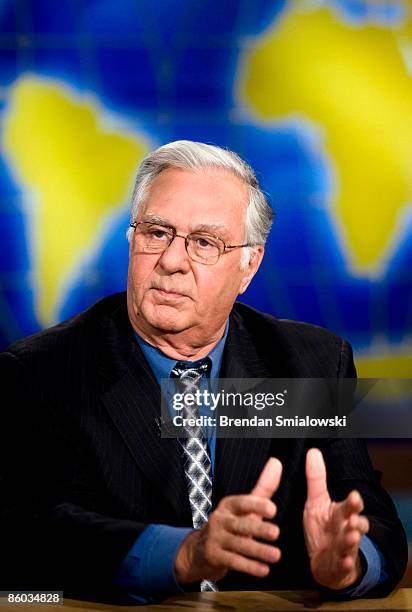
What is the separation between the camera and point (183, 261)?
188 centimetres

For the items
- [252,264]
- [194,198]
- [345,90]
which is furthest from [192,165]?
[345,90]

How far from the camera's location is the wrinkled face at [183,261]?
6.16 feet

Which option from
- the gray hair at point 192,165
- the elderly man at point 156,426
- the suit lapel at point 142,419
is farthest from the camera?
the gray hair at point 192,165

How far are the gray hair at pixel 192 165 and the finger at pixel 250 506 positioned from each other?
737mm

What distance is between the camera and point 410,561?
2.69 meters

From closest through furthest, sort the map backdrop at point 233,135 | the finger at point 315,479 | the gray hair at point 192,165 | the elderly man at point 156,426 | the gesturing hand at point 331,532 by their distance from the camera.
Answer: the gesturing hand at point 331,532, the finger at point 315,479, the elderly man at point 156,426, the gray hair at point 192,165, the map backdrop at point 233,135

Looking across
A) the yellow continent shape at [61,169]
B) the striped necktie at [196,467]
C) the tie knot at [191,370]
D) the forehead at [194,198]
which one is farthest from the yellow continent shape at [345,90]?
the striped necktie at [196,467]

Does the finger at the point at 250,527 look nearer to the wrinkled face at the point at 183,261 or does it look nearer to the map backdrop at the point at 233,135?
the wrinkled face at the point at 183,261

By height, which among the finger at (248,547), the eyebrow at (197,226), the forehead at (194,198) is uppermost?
the forehead at (194,198)

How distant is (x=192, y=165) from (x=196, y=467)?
0.59 m

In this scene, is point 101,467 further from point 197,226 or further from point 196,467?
point 197,226

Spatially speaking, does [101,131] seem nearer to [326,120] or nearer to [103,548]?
[326,120]

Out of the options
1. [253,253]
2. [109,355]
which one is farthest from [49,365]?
[253,253]

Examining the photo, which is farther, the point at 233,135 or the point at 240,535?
the point at 233,135
